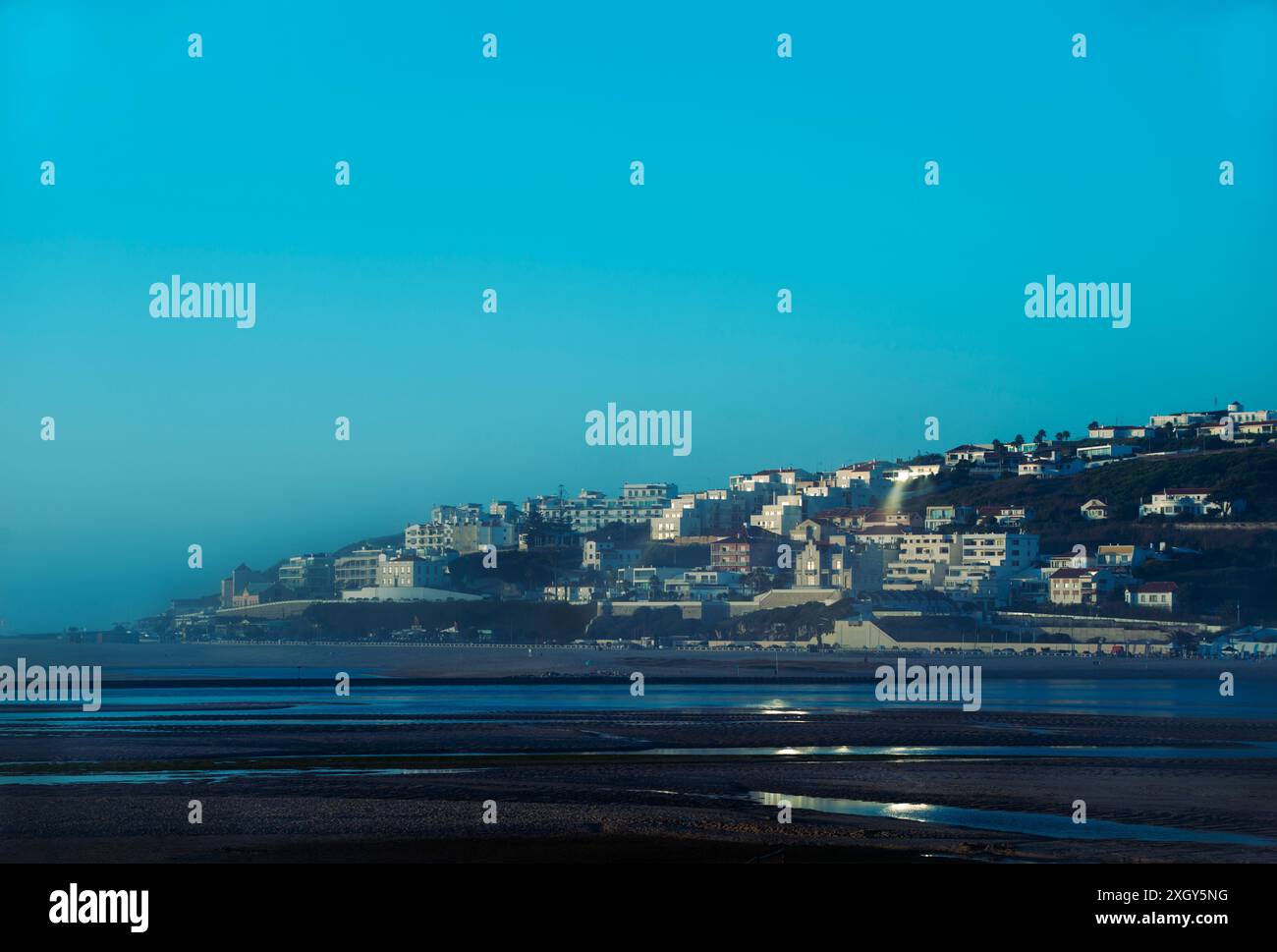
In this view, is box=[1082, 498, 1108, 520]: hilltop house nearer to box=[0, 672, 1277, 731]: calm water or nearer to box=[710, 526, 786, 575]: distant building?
box=[710, 526, 786, 575]: distant building

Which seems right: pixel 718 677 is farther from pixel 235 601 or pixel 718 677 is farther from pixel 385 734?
pixel 235 601

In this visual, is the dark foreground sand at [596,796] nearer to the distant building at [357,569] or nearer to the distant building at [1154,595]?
the distant building at [1154,595]

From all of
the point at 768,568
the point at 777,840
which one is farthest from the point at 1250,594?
the point at 777,840

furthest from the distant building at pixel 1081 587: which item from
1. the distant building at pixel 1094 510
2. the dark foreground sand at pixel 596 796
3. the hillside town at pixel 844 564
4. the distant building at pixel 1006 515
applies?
the dark foreground sand at pixel 596 796

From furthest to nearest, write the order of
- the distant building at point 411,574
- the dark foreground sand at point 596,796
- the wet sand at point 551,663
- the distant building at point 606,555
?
the distant building at point 606,555 < the distant building at point 411,574 < the wet sand at point 551,663 < the dark foreground sand at point 596,796

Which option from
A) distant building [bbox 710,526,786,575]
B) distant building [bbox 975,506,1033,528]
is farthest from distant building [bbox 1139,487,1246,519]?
distant building [bbox 710,526,786,575]

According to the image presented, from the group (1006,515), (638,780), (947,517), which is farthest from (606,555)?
(638,780)
